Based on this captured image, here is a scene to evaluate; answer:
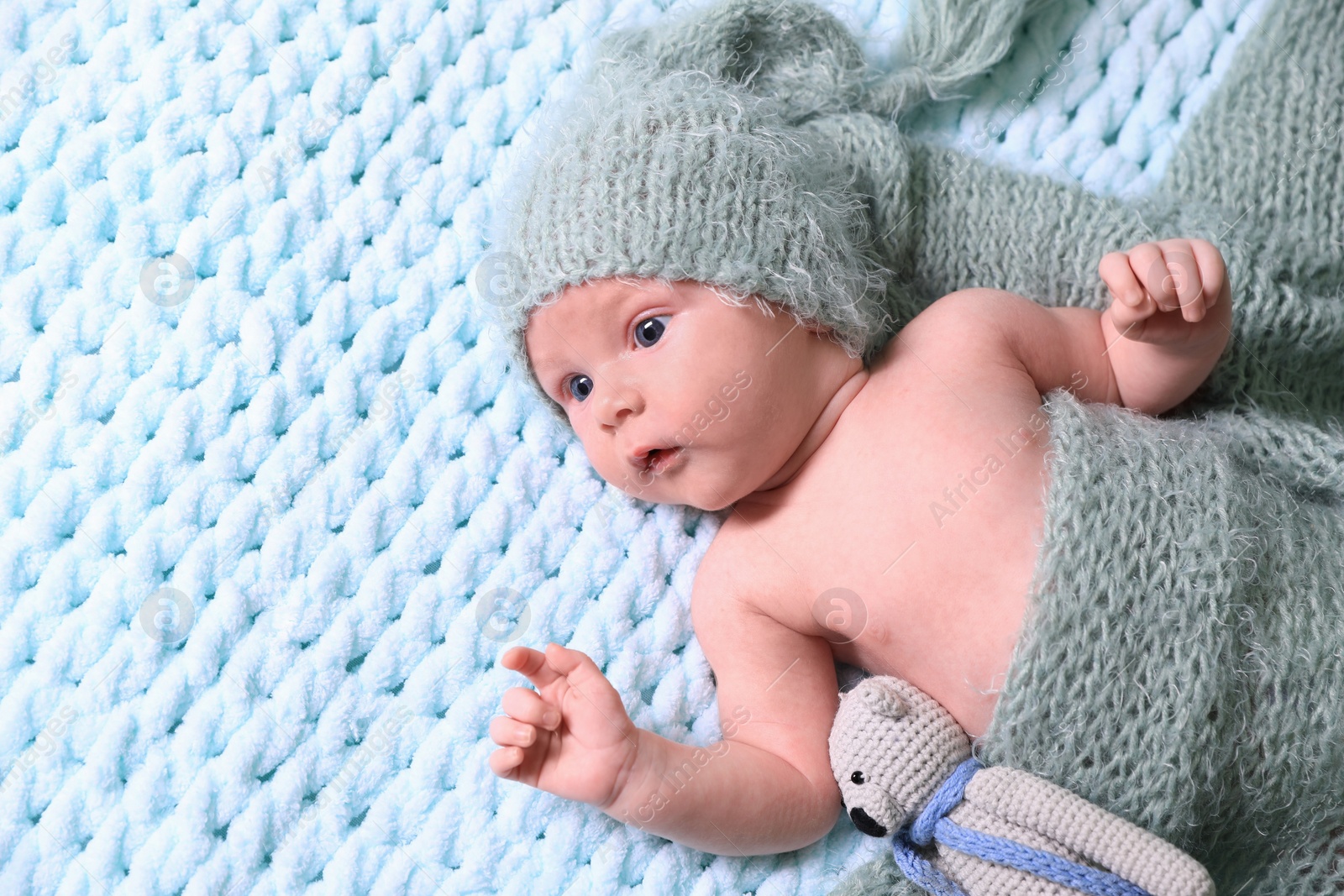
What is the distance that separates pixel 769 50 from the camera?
1.48m

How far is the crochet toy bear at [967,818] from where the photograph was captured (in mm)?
1129

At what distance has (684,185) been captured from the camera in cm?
122

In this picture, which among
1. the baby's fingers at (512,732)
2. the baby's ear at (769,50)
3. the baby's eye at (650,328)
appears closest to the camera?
the baby's fingers at (512,732)

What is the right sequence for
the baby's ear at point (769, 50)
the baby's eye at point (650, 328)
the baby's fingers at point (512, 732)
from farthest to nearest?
the baby's ear at point (769, 50) < the baby's eye at point (650, 328) < the baby's fingers at point (512, 732)

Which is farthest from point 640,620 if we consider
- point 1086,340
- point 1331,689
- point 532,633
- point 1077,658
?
point 1331,689

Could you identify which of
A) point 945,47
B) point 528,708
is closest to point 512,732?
point 528,708

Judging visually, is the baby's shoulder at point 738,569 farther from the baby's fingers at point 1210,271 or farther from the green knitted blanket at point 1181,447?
the baby's fingers at point 1210,271

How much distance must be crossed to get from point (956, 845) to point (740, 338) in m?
0.65

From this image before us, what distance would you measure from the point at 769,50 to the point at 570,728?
989 millimetres

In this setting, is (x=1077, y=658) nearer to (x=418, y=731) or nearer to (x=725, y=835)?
(x=725, y=835)

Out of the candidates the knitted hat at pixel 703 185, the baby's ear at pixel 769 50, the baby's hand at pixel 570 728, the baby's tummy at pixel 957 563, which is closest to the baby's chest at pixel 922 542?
the baby's tummy at pixel 957 563

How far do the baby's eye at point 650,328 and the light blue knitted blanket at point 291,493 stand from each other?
26cm

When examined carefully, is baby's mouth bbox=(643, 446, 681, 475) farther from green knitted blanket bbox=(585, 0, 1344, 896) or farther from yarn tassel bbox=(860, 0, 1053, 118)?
yarn tassel bbox=(860, 0, 1053, 118)

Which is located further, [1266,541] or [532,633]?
[532,633]
